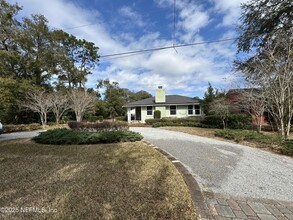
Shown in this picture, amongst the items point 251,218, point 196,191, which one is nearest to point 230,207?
point 251,218

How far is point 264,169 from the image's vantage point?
14.1ft

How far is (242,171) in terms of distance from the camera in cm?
414

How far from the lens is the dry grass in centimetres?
233

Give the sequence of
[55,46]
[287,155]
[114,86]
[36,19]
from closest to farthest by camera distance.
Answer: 1. [287,155]
2. [36,19]
3. [55,46]
4. [114,86]

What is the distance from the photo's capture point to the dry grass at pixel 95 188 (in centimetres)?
233

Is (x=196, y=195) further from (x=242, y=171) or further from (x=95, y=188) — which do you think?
(x=242, y=171)

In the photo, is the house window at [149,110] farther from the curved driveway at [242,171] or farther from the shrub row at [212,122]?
the curved driveway at [242,171]

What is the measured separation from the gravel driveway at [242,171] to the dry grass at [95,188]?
2.48 feet

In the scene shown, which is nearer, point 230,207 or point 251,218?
point 251,218

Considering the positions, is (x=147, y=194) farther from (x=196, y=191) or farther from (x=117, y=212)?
(x=196, y=191)

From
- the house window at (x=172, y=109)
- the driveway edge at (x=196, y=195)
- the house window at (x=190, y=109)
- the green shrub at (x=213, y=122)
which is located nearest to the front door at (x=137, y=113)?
the house window at (x=172, y=109)

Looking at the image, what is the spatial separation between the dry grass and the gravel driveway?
0.76 m

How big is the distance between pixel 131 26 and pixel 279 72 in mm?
8458

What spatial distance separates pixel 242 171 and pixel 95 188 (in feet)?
12.0
